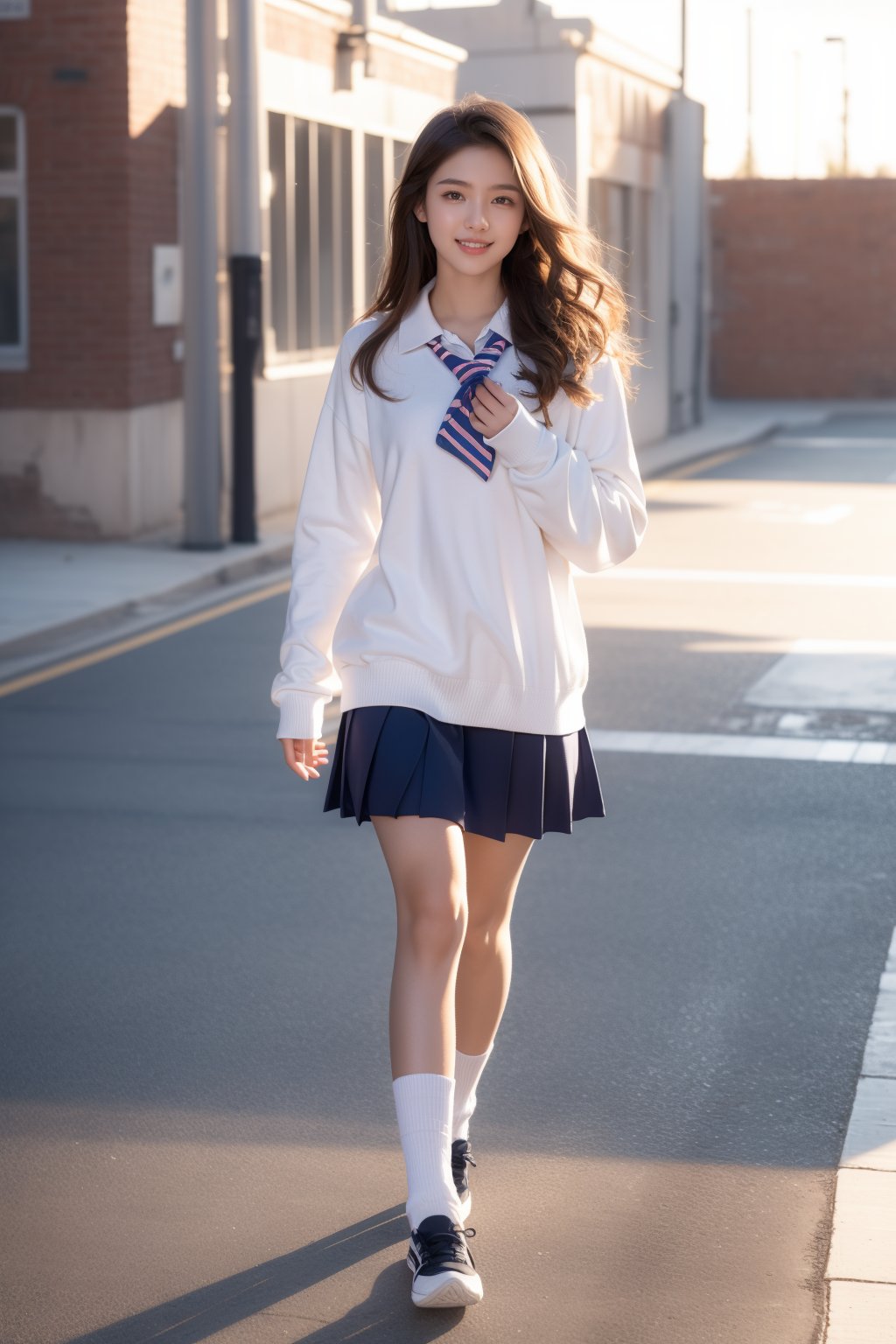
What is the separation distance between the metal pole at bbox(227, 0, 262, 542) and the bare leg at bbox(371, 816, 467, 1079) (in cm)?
1159

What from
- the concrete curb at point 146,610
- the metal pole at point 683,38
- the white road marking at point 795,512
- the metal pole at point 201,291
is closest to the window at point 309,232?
the metal pole at point 201,291

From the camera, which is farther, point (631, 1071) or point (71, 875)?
point (71, 875)

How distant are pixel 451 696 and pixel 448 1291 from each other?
0.98 meters

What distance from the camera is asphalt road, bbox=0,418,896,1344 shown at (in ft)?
11.9

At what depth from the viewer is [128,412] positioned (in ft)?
50.2

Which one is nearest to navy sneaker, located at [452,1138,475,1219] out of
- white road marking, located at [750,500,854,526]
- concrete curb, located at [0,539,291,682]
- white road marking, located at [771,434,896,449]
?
concrete curb, located at [0,539,291,682]

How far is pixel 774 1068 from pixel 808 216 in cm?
3637

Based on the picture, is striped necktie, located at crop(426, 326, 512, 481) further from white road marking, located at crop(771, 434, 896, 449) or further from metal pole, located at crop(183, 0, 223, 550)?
white road marking, located at crop(771, 434, 896, 449)

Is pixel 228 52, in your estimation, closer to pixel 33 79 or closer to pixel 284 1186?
pixel 33 79

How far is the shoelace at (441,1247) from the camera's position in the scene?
348cm

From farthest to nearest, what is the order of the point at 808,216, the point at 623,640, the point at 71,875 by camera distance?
the point at 808,216
the point at 623,640
the point at 71,875

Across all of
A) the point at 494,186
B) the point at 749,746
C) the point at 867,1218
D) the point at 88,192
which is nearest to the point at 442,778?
the point at 494,186

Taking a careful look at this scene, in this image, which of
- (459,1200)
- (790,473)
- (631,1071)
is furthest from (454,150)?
(790,473)

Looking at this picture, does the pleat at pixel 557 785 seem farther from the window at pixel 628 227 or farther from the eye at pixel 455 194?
the window at pixel 628 227
